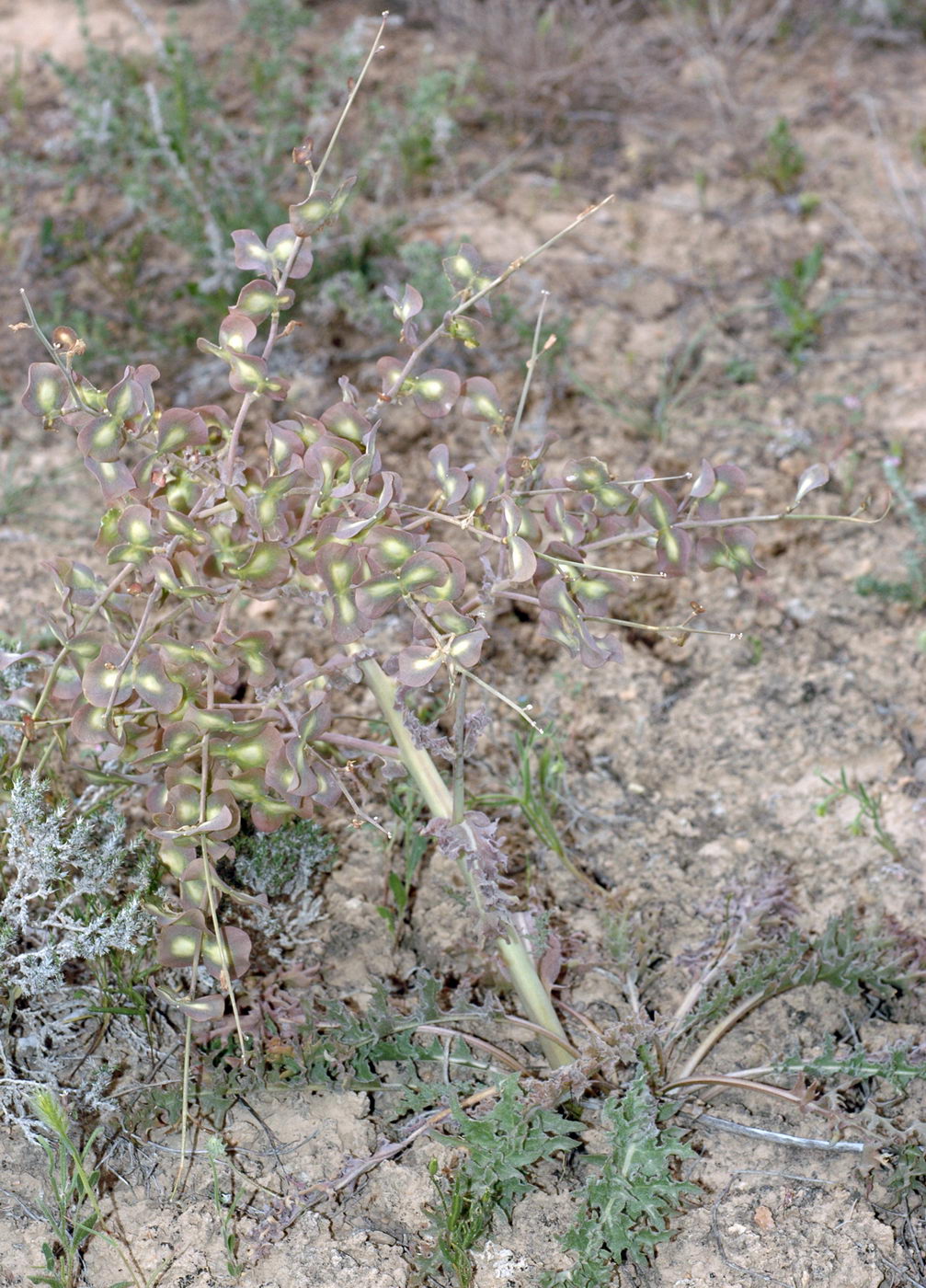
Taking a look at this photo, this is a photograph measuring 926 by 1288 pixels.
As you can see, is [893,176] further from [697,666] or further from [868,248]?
[697,666]

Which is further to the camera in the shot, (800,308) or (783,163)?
(783,163)

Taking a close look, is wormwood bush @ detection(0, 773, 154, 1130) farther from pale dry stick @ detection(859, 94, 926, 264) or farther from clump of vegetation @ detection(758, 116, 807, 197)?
clump of vegetation @ detection(758, 116, 807, 197)

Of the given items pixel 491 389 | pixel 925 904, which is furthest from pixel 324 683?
pixel 925 904

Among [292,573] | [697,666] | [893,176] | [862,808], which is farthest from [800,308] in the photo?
[292,573]

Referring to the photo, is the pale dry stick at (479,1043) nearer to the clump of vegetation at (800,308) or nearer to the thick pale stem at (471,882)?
the thick pale stem at (471,882)

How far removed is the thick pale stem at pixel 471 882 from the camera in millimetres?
1854

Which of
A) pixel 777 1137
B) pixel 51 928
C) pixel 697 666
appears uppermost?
pixel 51 928

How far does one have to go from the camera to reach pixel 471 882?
5.95 feet

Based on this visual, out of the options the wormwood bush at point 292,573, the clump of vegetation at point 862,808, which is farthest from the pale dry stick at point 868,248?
the wormwood bush at point 292,573

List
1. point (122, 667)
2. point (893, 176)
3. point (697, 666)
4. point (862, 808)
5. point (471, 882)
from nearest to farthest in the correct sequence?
point (122, 667), point (471, 882), point (862, 808), point (697, 666), point (893, 176)

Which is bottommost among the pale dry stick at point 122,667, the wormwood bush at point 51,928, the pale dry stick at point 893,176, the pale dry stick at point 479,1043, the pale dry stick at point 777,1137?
the pale dry stick at point 777,1137

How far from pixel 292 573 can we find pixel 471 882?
54 cm

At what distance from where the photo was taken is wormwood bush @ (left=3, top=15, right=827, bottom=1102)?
163 centimetres

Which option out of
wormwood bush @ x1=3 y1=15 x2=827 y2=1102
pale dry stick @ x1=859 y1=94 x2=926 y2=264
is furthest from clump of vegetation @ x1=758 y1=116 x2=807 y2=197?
wormwood bush @ x1=3 y1=15 x2=827 y2=1102
